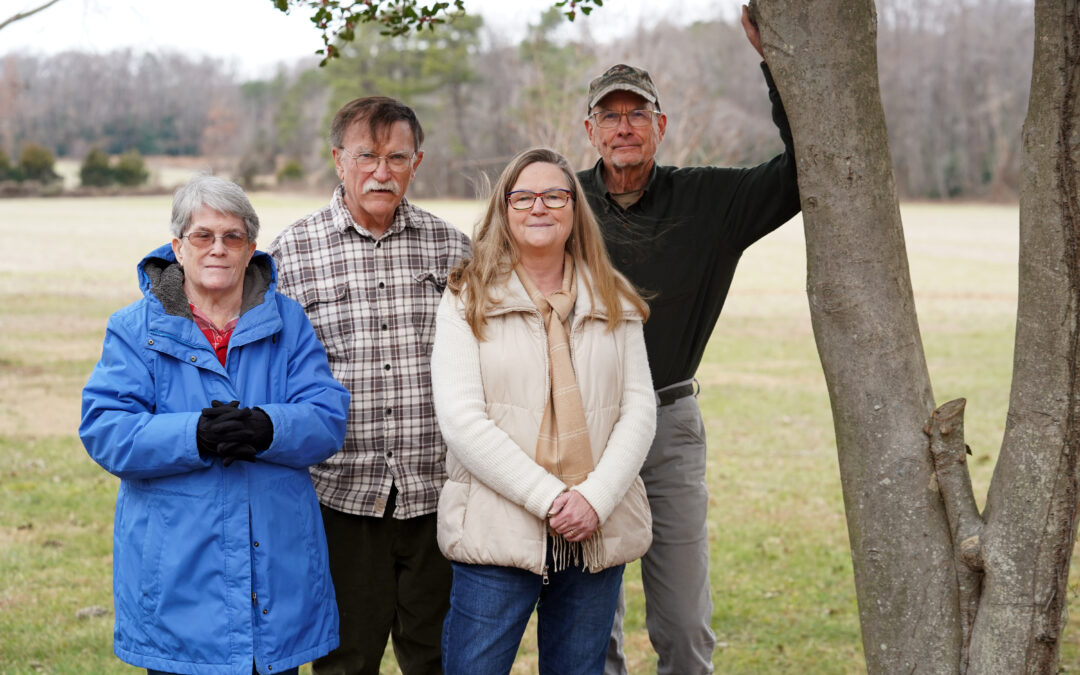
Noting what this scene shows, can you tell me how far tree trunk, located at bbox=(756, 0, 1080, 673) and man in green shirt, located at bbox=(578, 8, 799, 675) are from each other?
72 centimetres

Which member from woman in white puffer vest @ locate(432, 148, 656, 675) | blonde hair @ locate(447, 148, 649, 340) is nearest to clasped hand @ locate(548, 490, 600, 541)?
woman in white puffer vest @ locate(432, 148, 656, 675)

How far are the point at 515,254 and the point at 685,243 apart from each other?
769mm

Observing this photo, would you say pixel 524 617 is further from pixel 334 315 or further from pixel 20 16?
pixel 20 16

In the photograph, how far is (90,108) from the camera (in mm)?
75188

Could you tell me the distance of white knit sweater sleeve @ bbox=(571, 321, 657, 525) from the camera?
3.03 m

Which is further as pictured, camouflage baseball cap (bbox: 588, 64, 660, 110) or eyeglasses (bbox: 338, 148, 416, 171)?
camouflage baseball cap (bbox: 588, 64, 660, 110)

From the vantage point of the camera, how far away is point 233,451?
9.32 feet

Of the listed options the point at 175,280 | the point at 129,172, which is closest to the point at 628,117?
the point at 175,280

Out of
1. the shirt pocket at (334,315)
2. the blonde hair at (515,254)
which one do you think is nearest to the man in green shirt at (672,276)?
the blonde hair at (515,254)

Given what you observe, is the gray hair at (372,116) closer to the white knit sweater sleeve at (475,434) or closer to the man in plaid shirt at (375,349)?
the man in plaid shirt at (375,349)

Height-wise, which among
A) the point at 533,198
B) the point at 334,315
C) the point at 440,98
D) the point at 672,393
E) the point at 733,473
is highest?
the point at 440,98

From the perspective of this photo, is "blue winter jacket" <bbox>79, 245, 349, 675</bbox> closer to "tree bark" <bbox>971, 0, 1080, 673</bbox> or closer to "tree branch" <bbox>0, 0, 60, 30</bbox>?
"tree bark" <bbox>971, 0, 1080, 673</bbox>

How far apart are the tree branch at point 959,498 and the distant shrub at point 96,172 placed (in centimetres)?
6459

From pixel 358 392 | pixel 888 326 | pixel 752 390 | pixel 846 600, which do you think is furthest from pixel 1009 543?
pixel 752 390
